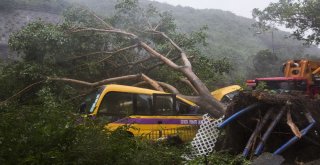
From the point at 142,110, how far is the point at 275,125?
3798mm

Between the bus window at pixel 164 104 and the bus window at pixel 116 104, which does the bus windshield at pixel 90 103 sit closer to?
the bus window at pixel 116 104

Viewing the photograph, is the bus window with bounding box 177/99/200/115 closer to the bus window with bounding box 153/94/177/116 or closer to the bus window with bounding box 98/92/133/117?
the bus window with bounding box 153/94/177/116

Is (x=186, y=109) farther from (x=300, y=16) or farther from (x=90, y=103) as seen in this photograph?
(x=300, y=16)

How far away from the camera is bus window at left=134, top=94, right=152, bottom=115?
33.8 feet

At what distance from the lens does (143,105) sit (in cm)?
1037

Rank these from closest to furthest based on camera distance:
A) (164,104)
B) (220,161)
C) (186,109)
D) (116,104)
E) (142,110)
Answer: (220,161), (116,104), (142,110), (164,104), (186,109)

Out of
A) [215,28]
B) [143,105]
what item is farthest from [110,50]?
[215,28]

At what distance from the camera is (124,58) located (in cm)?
1482

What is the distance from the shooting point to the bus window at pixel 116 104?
996 cm

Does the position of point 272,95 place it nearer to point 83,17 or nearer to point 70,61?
point 70,61

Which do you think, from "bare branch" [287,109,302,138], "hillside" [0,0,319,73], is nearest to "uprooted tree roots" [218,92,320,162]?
"bare branch" [287,109,302,138]

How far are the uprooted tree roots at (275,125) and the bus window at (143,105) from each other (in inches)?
98.3

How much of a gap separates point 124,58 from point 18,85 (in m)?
4.27

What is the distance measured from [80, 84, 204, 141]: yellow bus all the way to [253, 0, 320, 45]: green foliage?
1047 cm
